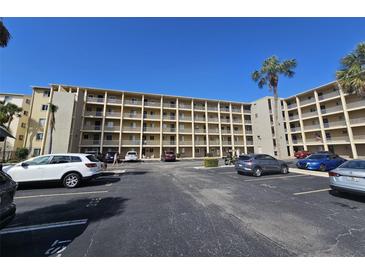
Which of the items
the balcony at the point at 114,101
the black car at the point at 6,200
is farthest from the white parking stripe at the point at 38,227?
the balcony at the point at 114,101

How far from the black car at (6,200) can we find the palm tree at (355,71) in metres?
19.4

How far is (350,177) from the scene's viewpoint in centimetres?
557

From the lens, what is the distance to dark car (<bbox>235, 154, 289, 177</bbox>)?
10.9m

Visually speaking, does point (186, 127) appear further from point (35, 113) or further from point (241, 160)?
point (35, 113)

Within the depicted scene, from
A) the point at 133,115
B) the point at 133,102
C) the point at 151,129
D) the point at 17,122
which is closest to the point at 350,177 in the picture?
the point at 151,129

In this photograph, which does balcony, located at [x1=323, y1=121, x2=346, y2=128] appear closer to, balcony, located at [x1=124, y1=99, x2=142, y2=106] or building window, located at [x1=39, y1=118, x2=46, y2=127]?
balcony, located at [x1=124, y1=99, x2=142, y2=106]

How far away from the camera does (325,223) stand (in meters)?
3.88

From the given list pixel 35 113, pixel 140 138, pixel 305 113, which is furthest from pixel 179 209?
pixel 305 113

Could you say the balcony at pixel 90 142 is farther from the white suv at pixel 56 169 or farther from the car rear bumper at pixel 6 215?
the car rear bumper at pixel 6 215

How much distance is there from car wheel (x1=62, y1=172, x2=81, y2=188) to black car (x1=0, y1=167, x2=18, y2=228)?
15.3 feet

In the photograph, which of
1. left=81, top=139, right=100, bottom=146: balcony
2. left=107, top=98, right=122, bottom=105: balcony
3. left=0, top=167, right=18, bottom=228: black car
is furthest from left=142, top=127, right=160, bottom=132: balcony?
left=0, top=167, right=18, bottom=228: black car

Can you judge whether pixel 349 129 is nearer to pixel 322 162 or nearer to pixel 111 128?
pixel 322 162

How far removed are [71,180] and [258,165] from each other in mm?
11319

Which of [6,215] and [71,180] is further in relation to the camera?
[71,180]
